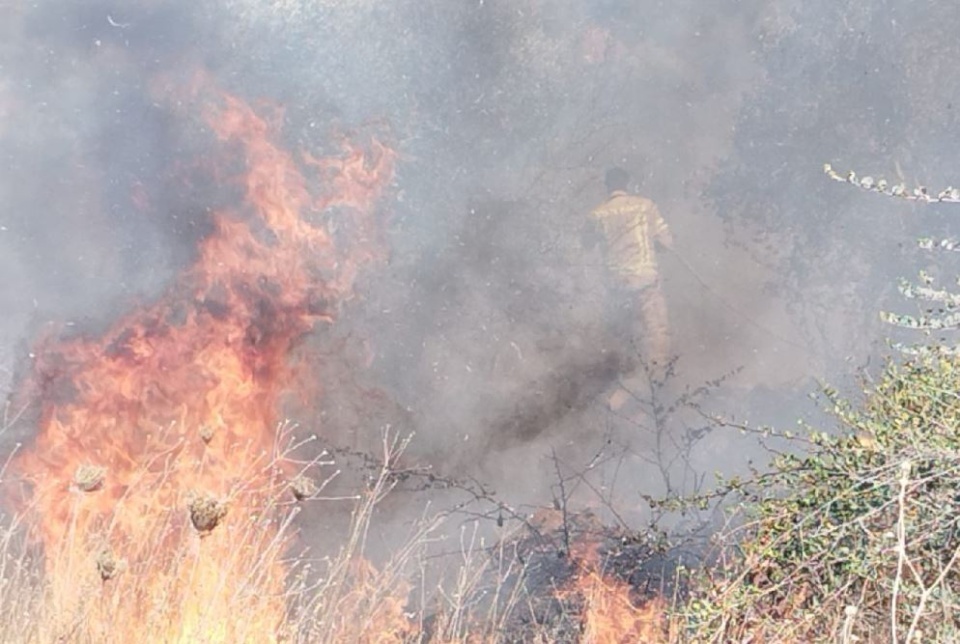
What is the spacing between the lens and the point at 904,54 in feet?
25.7

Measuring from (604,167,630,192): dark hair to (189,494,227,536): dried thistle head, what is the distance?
5.82m

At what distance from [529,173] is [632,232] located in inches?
41.8

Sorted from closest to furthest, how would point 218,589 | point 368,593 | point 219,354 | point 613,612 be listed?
point 218,589, point 613,612, point 368,593, point 219,354

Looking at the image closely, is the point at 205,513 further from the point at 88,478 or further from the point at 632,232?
the point at 632,232

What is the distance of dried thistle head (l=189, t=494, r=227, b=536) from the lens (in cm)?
275

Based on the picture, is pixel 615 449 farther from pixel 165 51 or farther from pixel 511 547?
pixel 165 51

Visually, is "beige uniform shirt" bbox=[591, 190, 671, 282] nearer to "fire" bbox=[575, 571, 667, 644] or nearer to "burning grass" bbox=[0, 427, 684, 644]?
"burning grass" bbox=[0, 427, 684, 644]

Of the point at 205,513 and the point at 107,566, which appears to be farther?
the point at 107,566

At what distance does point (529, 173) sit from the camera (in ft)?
26.0

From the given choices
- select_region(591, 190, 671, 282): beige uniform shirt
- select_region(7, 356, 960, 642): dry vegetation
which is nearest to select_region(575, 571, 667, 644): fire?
select_region(7, 356, 960, 642): dry vegetation

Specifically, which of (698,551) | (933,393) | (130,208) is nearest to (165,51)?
(130,208)

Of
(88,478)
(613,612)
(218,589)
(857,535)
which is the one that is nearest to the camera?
(88,478)

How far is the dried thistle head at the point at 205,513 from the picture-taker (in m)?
2.75

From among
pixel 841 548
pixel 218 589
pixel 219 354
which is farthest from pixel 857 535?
pixel 219 354
